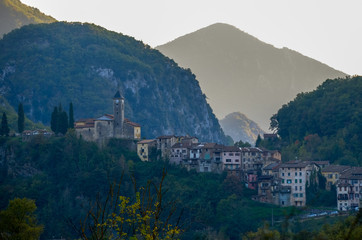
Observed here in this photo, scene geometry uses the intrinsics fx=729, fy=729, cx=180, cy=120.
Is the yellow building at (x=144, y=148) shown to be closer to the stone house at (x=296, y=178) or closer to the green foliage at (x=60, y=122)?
the green foliage at (x=60, y=122)

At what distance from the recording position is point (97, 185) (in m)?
99.3

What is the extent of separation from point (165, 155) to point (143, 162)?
3.12 m

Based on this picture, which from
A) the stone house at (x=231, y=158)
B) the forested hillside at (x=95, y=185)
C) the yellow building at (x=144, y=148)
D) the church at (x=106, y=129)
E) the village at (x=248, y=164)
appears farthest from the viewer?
the church at (x=106, y=129)

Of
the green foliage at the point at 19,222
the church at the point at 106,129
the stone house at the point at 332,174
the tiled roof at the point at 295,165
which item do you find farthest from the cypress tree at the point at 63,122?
the green foliage at the point at 19,222

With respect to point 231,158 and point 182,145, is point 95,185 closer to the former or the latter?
point 182,145

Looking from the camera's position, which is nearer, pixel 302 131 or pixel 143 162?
pixel 143 162

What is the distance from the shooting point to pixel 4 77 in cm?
19125

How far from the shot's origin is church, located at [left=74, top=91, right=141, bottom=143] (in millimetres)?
104250

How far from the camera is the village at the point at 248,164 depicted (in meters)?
87.2

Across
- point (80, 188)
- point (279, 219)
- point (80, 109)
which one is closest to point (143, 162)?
point (80, 188)

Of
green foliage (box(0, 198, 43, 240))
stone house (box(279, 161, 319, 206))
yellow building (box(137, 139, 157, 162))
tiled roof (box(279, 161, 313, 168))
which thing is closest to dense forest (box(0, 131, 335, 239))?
yellow building (box(137, 139, 157, 162))

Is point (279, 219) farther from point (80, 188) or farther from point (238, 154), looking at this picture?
point (80, 188)

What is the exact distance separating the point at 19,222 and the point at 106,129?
43.3m

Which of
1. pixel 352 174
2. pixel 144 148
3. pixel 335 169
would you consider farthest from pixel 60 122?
pixel 352 174
